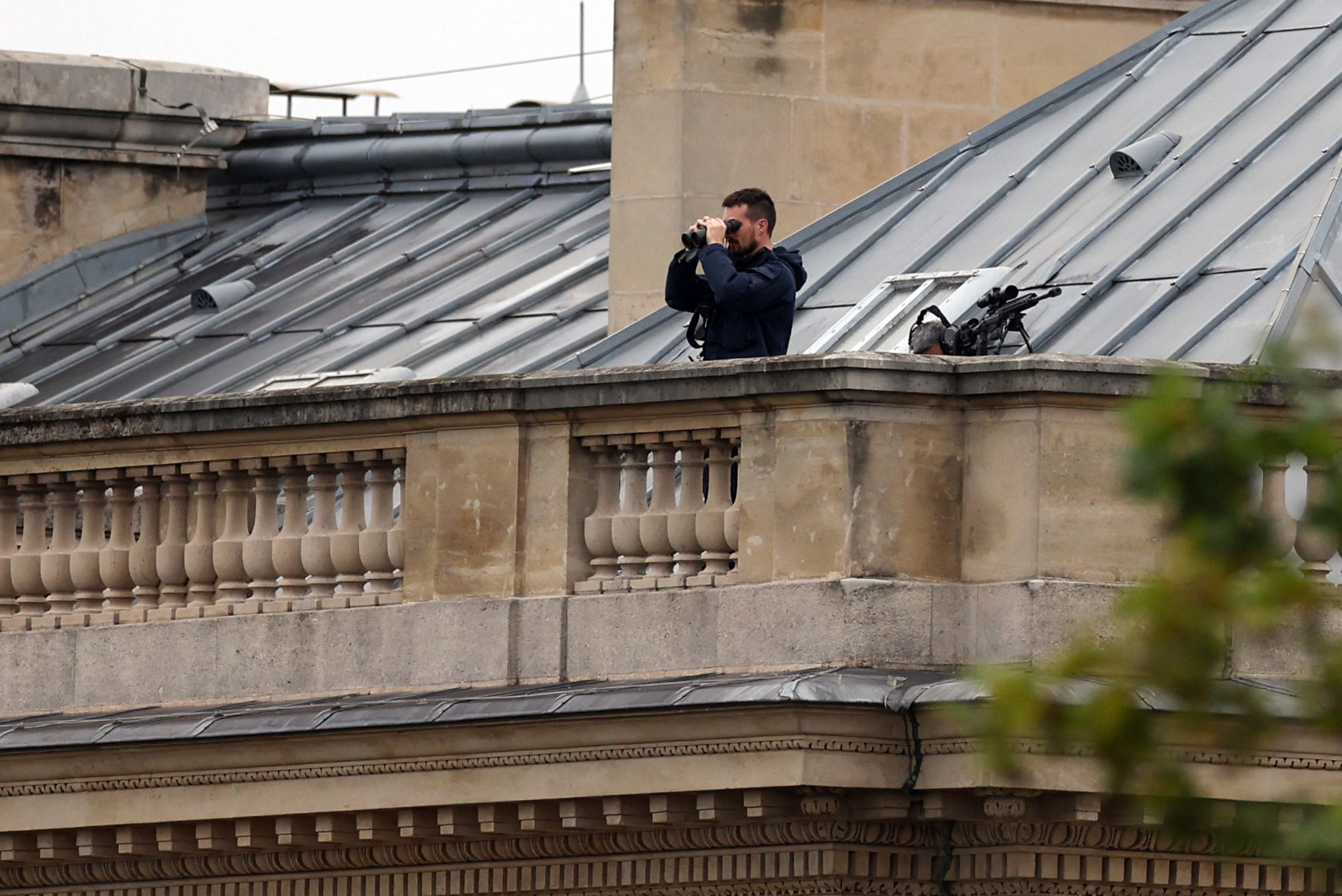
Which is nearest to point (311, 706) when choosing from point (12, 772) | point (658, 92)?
point (12, 772)

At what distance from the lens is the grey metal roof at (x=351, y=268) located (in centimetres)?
2556

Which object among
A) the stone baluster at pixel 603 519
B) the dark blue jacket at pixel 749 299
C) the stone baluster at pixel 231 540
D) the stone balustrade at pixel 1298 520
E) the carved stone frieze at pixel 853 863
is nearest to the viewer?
the stone balustrade at pixel 1298 520

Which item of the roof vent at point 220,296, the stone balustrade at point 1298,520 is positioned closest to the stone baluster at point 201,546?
the stone balustrade at point 1298,520

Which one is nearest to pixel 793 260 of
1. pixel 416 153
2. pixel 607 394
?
pixel 607 394

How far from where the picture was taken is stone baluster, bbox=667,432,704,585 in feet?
48.1

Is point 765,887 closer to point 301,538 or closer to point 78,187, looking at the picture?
point 301,538

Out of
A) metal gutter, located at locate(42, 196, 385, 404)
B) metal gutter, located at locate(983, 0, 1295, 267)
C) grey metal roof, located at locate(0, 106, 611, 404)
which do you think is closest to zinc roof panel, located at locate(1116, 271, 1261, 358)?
metal gutter, located at locate(983, 0, 1295, 267)

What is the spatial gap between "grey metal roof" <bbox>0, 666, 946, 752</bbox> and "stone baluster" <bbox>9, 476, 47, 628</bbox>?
0.53 m

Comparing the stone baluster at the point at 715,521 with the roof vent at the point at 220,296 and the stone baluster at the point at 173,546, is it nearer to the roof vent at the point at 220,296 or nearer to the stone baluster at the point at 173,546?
the stone baluster at the point at 173,546

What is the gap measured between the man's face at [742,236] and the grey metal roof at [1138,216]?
103 inches

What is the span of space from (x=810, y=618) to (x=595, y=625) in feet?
3.68

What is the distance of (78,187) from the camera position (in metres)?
30.3

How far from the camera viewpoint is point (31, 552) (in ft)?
55.7

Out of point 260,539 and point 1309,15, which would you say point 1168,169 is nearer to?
point 1309,15
